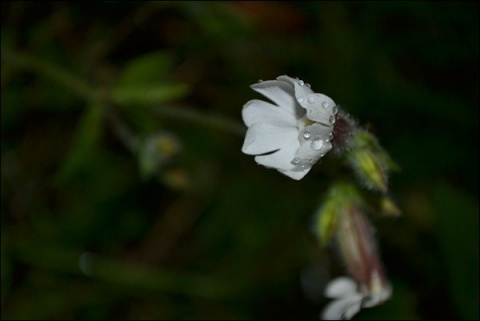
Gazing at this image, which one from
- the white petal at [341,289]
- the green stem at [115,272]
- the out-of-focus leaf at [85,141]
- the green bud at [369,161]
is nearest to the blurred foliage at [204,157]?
the green stem at [115,272]

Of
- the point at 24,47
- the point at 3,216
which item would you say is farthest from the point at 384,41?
the point at 3,216

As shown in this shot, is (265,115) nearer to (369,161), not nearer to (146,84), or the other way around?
(369,161)

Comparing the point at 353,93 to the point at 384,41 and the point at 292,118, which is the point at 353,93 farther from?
the point at 292,118

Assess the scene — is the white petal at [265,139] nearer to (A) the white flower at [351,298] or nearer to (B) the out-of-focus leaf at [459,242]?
(A) the white flower at [351,298]

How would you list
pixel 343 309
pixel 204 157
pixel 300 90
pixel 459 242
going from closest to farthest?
pixel 300 90 < pixel 343 309 < pixel 459 242 < pixel 204 157

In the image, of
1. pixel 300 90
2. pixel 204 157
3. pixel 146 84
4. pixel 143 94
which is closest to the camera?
pixel 300 90

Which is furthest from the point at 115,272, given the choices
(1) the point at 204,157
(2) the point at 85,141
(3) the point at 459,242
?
(3) the point at 459,242
